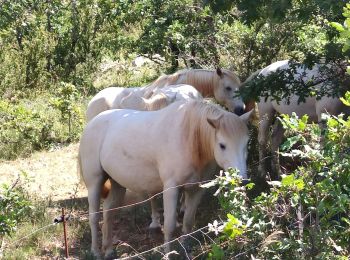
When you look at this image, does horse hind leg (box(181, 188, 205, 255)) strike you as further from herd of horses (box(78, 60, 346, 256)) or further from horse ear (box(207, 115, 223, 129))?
horse ear (box(207, 115, 223, 129))

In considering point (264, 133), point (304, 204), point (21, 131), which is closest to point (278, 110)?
point (264, 133)

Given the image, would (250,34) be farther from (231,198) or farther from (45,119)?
(231,198)

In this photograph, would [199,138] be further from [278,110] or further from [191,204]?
[278,110]

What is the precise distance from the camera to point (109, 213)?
607 cm

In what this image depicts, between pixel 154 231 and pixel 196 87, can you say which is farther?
pixel 196 87

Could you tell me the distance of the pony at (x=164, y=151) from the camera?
16.8 ft

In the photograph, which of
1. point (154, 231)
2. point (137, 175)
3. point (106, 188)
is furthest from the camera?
point (154, 231)

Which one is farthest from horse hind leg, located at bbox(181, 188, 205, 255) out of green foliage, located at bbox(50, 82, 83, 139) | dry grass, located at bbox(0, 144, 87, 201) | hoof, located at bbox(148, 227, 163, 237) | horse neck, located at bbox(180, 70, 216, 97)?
green foliage, located at bbox(50, 82, 83, 139)

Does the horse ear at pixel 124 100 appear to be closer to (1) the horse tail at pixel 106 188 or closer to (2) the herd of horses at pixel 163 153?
(2) the herd of horses at pixel 163 153

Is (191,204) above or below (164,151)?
below

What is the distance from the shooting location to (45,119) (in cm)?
1113

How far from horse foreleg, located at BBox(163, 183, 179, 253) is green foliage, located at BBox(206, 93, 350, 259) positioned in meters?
1.56

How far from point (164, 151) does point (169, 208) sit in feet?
1.62

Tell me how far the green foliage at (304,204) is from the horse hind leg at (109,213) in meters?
2.52
